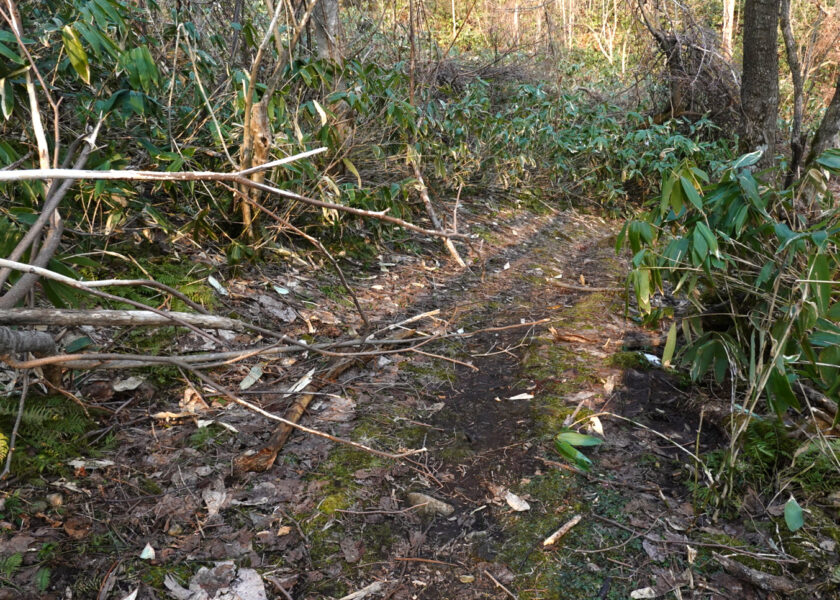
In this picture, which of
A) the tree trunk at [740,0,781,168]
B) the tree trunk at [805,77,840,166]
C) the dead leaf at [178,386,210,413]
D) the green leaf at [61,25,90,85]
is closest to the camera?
the green leaf at [61,25,90,85]

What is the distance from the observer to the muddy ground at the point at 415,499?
1668 millimetres

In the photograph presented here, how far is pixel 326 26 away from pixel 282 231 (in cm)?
168

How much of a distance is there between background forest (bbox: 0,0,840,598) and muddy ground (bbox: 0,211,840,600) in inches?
1.9

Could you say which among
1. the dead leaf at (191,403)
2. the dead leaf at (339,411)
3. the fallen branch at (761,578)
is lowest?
the fallen branch at (761,578)

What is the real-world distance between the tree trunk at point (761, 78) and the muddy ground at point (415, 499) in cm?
259

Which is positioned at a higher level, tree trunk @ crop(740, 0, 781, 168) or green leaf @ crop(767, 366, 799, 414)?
tree trunk @ crop(740, 0, 781, 168)

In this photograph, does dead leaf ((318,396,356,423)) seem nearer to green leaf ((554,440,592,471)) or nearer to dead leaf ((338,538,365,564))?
dead leaf ((338,538,365,564))

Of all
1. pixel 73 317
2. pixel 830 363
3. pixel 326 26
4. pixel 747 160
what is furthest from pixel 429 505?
pixel 326 26

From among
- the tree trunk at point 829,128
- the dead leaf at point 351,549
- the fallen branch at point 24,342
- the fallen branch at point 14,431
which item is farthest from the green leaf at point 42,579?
the tree trunk at point 829,128

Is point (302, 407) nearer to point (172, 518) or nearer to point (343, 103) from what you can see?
point (172, 518)

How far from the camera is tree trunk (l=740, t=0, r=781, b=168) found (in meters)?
4.54

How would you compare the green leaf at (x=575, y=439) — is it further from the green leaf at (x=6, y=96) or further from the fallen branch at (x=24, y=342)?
the green leaf at (x=6, y=96)

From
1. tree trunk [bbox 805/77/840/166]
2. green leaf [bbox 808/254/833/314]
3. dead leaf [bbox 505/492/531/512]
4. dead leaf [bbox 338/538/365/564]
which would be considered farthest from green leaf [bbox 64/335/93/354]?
tree trunk [bbox 805/77/840/166]

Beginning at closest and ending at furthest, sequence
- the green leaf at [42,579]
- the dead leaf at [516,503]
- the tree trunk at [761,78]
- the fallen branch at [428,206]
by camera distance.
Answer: the green leaf at [42,579], the dead leaf at [516,503], the tree trunk at [761,78], the fallen branch at [428,206]
